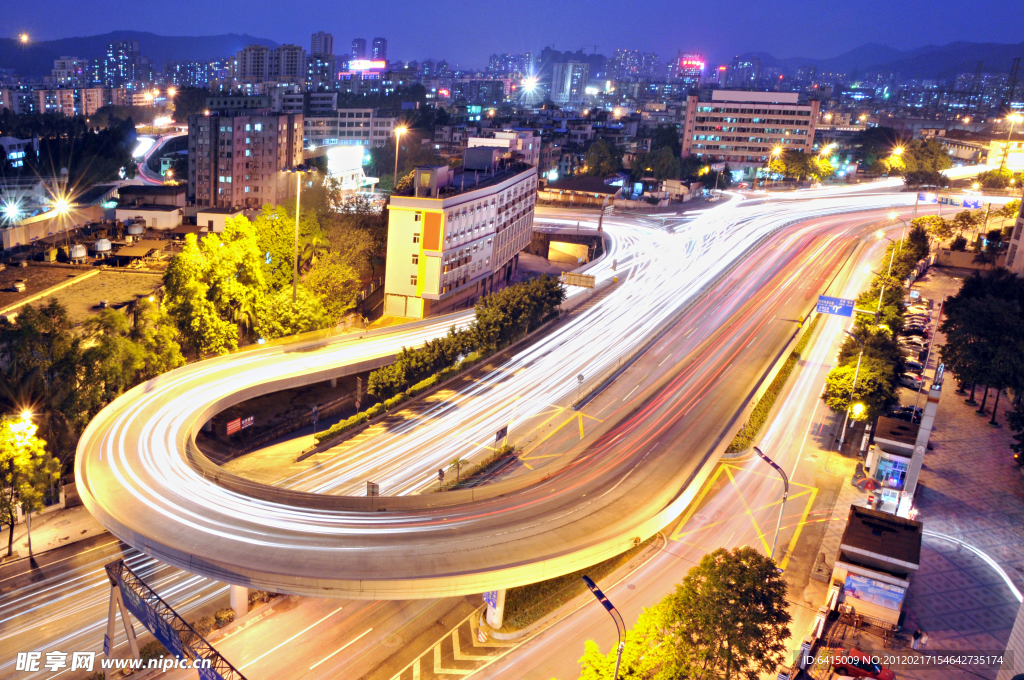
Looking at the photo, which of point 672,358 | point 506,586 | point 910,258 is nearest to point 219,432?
point 506,586

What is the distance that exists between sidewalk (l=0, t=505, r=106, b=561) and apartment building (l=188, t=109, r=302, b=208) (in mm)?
48022

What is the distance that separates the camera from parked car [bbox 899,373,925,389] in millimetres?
34287

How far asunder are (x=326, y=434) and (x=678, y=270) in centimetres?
3061

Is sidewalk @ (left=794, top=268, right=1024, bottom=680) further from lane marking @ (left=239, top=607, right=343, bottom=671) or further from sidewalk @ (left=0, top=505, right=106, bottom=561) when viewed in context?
sidewalk @ (left=0, top=505, right=106, bottom=561)

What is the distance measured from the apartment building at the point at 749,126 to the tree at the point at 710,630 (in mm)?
94435

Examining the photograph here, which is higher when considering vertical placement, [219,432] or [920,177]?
[920,177]

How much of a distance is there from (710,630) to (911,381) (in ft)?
81.2

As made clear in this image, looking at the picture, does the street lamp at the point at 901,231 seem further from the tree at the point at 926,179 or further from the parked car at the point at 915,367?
the tree at the point at 926,179

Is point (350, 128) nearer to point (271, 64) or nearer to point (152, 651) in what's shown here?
point (152, 651)

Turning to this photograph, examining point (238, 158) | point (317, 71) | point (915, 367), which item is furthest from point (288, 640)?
point (317, 71)

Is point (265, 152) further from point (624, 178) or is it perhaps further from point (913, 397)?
point (913, 397)

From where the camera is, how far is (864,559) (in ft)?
67.6

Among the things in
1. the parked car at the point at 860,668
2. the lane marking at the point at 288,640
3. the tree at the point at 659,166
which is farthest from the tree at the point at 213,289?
the tree at the point at 659,166

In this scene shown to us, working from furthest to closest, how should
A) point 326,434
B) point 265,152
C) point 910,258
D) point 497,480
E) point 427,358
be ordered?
point 265,152, point 910,258, point 427,358, point 326,434, point 497,480
